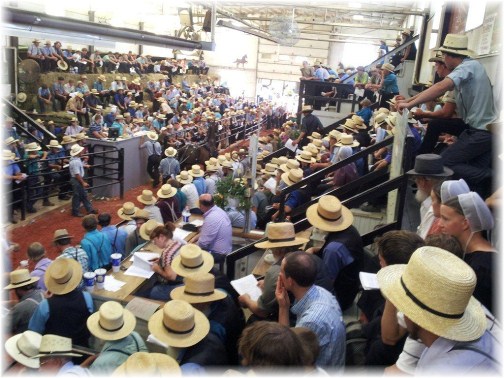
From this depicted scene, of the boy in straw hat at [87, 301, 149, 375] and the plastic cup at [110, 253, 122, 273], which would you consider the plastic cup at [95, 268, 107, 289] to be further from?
the boy in straw hat at [87, 301, 149, 375]

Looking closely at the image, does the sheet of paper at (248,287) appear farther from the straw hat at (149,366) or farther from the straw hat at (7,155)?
the straw hat at (7,155)

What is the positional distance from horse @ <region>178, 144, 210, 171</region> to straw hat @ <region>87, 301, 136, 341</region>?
10346mm

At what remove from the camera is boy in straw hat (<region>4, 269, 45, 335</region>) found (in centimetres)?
429

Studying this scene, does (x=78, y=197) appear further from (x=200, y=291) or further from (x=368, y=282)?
(x=368, y=282)

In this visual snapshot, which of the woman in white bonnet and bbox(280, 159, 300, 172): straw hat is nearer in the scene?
the woman in white bonnet

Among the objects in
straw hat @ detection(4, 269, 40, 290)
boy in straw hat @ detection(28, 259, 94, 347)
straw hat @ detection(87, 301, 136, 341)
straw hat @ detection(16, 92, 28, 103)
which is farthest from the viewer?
straw hat @ detection(16, 92, 28, 103)

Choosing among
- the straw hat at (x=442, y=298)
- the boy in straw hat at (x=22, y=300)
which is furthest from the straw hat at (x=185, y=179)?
the straw hat at (x=442, y=298)

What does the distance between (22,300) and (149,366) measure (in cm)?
274

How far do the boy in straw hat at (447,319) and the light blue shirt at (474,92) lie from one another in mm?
2521

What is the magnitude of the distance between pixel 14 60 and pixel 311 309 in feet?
55.3

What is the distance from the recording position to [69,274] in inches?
160

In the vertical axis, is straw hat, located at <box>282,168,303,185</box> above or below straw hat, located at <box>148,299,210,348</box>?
above

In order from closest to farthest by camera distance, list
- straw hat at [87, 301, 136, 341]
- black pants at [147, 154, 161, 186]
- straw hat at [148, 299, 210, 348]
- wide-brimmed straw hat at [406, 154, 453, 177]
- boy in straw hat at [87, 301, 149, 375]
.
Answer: straw hat at [148, 299, 210, 348] → boy in straw hat at [87, 301, 149, 375] → straw hat at [87, 301, 136, 341] → wide-brimmed straw hat at [406, 154, 453, 177] → black pants at [147, 154, 161, 186]

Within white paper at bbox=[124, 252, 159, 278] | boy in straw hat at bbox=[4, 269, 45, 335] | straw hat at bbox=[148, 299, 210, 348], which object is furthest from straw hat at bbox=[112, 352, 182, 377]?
white paper at bbox=[124, 252, 159, 278]
